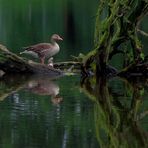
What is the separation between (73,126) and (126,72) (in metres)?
12.3

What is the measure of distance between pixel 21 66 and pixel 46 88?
385cm

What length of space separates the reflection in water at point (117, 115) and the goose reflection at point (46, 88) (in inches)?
43.1

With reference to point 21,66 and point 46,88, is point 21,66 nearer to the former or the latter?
point 21,66

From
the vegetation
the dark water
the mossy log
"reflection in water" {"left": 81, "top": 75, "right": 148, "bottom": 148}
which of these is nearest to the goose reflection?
the dark water

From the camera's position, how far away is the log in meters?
30.0

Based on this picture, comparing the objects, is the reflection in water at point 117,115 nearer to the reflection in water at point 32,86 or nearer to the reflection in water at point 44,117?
the reflection in water at point 44,117

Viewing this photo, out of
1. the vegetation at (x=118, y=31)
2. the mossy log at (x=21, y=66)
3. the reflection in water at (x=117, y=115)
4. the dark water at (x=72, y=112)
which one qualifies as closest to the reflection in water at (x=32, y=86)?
the dark water at (x=72, y=112)

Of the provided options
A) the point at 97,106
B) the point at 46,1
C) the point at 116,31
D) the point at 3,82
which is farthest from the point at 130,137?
the point at 46,1

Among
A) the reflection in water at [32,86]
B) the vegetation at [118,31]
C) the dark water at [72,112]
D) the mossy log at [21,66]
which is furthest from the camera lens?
the mossy log at [21,66]

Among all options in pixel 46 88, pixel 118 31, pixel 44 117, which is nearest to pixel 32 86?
pixel 46 88

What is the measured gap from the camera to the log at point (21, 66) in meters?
30.0

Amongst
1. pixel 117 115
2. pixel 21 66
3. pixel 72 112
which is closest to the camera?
pixel 72 112

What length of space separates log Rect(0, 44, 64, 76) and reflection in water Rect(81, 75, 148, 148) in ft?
6.83

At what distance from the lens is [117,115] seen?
70.1 feet
